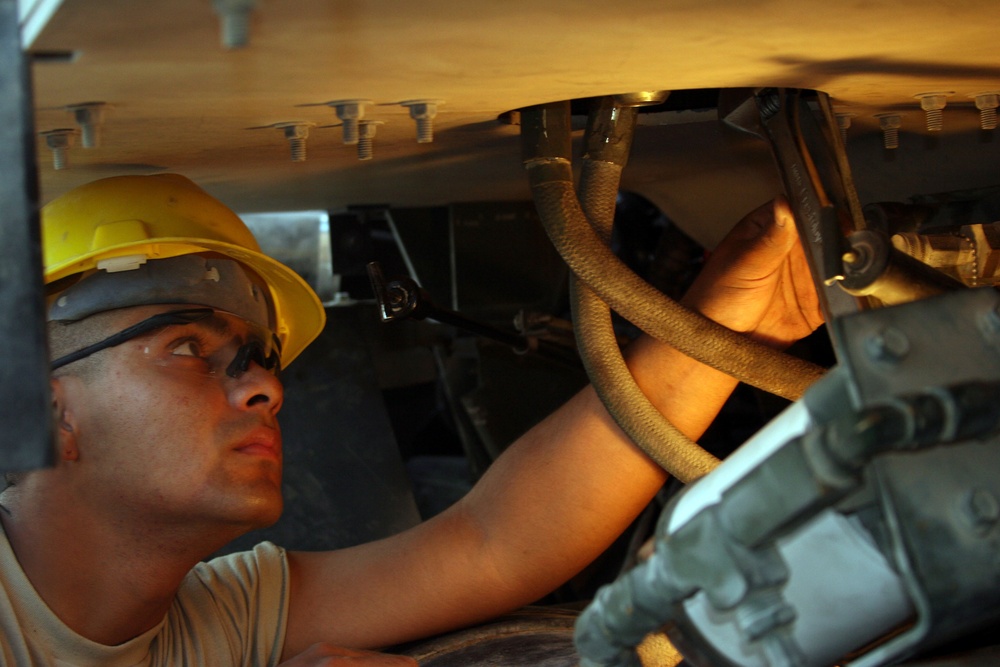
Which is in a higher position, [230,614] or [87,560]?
[87,560]

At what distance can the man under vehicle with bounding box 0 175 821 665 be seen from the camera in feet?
3.81

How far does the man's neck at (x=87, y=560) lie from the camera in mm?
1170

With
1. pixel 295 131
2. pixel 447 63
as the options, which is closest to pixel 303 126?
pixel 295 131

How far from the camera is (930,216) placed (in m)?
1.16

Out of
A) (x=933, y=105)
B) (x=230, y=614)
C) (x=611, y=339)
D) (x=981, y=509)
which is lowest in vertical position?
(x=230, y=614)

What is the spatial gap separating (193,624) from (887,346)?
42.7 inches

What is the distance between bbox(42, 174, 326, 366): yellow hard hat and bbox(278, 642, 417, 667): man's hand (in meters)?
0.54

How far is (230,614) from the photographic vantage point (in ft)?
4.37

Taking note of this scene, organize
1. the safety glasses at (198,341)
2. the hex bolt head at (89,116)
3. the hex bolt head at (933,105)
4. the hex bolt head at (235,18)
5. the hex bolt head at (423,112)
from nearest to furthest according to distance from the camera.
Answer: the hex bolt head at (235,18) → the hex bolt head at (89,116) → the hex bolt head at (423,112) → the hex bolt head at (933,105) → the safety glasses at (198,341)

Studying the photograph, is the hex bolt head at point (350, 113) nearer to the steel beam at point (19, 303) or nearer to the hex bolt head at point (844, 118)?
the steel beam at point (19, 303)

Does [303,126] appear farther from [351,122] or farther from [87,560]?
[87,560]

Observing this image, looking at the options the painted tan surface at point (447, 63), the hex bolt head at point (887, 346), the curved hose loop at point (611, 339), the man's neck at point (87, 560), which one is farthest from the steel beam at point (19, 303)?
the man's neck at point (87, 560)

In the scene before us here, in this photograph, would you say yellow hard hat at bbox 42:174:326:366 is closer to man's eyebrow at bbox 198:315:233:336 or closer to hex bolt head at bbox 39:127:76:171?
man's eyebrow at bbox 198:315:233:336

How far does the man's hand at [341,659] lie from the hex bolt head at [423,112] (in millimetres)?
670
